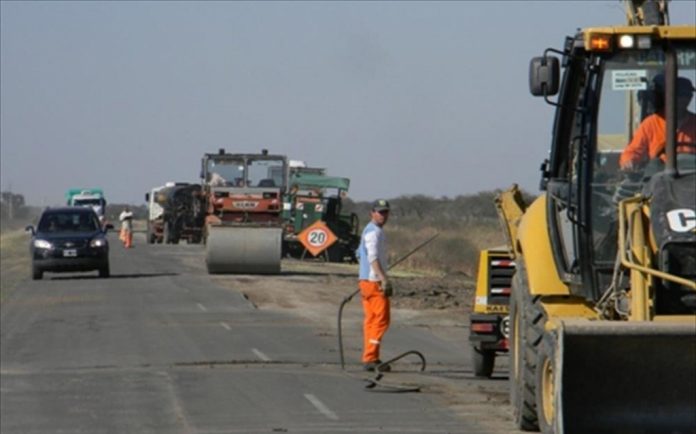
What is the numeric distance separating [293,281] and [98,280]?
484 centimetres

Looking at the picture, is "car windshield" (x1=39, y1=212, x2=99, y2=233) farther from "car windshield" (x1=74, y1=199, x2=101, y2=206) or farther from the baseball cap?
"car windshield" (x1=74, y1=199, x2=101, y2=206)

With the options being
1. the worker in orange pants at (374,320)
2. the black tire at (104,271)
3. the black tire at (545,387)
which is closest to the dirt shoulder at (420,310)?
the worker in orange pants at (374,320)

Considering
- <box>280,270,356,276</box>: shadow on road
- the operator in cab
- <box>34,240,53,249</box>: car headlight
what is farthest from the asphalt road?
<box>280,270,356,276</box>: shadow on road

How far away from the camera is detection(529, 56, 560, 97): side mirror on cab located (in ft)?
37.3

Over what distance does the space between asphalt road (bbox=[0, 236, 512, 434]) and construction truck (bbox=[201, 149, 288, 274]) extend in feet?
26.5

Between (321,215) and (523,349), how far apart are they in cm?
4108

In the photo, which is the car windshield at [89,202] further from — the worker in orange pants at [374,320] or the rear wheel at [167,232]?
the worker in orange pants at [374,320]

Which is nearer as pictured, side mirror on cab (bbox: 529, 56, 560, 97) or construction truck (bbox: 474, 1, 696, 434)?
construction truck (bbox: 474, 1, 696, 434)

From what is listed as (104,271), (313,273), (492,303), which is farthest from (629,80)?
(313,273)

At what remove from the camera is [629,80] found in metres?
11.3

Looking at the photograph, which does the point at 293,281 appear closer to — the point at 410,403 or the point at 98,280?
the point at 98,280

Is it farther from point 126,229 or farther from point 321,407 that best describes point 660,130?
point 126,229

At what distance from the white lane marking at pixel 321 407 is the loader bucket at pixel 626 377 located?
5000mm

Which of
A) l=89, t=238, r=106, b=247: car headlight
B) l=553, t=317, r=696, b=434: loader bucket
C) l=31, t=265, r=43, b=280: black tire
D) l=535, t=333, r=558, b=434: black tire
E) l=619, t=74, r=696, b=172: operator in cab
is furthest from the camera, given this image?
l=31, t=265, r=43, b=280: black tire
